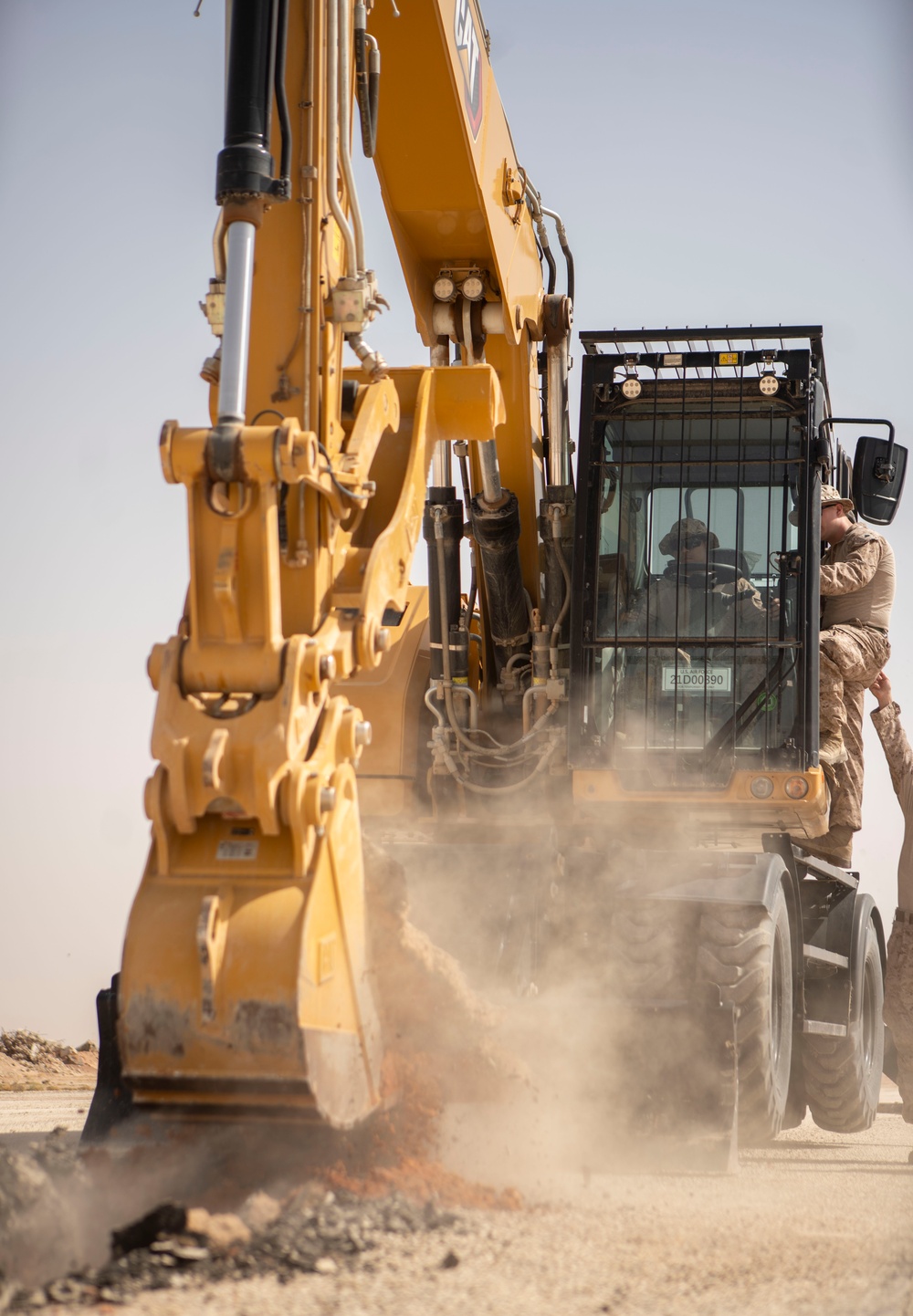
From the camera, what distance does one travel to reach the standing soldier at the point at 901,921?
8008 millimetres

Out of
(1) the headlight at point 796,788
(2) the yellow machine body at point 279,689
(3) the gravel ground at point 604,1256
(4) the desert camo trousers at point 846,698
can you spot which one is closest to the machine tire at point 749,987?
(3) the gravel ground at point 604,1256

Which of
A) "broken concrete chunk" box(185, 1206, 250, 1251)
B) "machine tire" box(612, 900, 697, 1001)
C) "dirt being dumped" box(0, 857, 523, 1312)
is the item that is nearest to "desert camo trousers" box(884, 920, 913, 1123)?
"machine tire" box(612, 900, 697, 1001)

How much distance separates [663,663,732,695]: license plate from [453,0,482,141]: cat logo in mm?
2359

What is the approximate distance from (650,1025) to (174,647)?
2.30 meters

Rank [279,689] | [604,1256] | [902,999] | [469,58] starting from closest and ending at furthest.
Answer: [604,1256], [279,689], [469,58], [902,999]

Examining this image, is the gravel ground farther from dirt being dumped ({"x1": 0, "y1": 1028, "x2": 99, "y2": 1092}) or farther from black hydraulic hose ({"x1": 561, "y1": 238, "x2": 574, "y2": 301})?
dirt being dumped ({"x1": 0, "y1": 1028, "x2": 99, "y2": 1092})

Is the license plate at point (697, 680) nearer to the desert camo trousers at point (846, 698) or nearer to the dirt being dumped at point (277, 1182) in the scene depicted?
the desert camo trousers at point (846, 698)

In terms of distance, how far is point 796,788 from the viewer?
5.97 meters

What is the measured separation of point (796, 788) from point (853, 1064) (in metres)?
1.72

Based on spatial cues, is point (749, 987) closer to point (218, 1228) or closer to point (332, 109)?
point (218, 1228)

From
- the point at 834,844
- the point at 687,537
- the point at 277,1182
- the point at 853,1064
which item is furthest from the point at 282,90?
the point at 853,1064

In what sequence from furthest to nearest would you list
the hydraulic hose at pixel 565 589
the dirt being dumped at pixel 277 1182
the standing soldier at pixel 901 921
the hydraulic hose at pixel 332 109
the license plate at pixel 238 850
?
the standing soldier at pixel 901 921
the hydraulic hose at pixel 565 589
the hydraulic hose at pixel 332 109
the license plate at pixel 238 850
the dirt being dumped at pixel 277 1182

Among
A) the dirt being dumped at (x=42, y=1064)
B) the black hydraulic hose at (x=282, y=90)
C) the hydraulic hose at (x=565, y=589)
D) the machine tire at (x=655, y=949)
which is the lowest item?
the dirt being dumped at (x=42, y=1064)

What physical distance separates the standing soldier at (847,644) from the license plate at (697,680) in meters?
0.81
